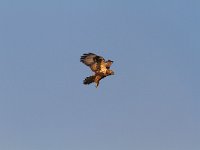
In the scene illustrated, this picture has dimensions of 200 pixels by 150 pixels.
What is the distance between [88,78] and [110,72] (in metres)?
1.35

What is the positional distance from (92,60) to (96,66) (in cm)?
75

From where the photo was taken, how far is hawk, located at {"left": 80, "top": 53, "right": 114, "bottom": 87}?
96938 millimetres

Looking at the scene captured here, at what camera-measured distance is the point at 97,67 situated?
9775 cm

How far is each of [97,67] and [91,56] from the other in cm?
128

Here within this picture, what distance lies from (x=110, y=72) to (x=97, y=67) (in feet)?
2.93

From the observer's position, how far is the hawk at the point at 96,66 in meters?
96.9

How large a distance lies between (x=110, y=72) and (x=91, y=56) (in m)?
2.03

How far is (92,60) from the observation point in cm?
9700

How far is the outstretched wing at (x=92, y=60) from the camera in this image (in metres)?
96.8

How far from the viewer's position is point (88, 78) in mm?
97875

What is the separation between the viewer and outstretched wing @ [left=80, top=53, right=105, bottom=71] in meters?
Answer: 96.8

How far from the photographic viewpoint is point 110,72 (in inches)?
3863

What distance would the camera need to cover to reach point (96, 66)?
97.6m
